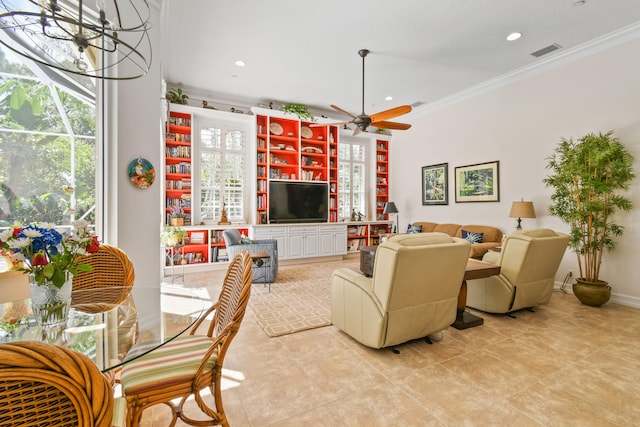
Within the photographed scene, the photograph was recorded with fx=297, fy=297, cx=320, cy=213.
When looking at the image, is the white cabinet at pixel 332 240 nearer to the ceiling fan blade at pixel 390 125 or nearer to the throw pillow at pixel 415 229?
the throw pillow at pixel 415 229

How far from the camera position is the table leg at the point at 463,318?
3.08 m

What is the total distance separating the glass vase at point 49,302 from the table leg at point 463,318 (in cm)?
313

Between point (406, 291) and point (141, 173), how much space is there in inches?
98.5

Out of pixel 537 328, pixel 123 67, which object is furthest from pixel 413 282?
pixel 123 67

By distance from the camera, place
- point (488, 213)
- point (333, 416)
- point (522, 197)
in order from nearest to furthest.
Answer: point (333, 416)
point (522, 197)
point (488, 213)

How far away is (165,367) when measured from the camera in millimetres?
1432

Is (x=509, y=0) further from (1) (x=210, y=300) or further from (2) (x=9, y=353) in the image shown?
(1) (x=210, y=300)

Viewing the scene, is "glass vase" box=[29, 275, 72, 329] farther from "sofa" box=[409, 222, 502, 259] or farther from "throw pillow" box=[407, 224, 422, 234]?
"throw pillow" box=[407, 224, 422, 234]

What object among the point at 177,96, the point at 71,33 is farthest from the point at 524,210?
the point at 177,96

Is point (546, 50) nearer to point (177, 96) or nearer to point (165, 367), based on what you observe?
point (165, 367)

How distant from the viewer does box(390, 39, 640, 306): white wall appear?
3844 mm

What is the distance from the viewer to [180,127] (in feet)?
18.3

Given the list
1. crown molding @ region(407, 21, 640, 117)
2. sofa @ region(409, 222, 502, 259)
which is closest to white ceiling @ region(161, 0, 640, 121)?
crown molding @ region(407, 21, 640, 117)

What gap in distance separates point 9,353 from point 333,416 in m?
1.69
